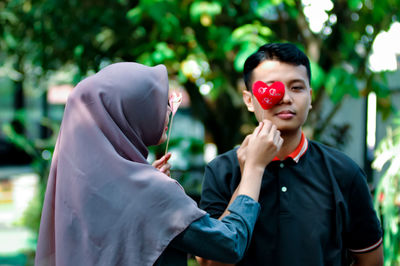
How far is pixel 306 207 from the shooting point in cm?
Answer: 172

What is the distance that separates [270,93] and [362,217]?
2.02 ft

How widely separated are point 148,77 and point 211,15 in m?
1.85

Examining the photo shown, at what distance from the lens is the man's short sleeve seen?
174 cm

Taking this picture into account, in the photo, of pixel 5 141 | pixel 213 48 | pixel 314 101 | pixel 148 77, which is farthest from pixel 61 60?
pixel 5 141

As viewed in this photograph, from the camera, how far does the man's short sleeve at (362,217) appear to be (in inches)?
68.4

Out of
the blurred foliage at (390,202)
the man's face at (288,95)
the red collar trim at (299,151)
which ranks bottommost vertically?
the blurred foliage at (390,202)

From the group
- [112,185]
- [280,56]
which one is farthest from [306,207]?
[112,185]

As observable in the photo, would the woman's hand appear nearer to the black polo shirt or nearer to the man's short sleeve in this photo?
the black polo shirt

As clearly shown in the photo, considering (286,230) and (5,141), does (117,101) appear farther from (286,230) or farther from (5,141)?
(5,141)

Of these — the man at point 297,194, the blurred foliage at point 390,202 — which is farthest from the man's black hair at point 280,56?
the blurred foliage at point 390,202

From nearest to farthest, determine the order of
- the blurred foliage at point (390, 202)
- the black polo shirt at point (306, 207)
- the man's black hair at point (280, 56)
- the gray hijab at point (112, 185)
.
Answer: the gray hijab at point (112, 185) → the black polo shirt at point (306, 207) → the man's black hair at point (280, 56) → the blurred foliage at point (390, 202)

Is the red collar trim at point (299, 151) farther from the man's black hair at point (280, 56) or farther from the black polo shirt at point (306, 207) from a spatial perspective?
the man's black hair at point (280, 56)

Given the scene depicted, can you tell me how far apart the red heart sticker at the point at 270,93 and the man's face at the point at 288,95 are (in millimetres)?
28

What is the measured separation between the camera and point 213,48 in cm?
421
